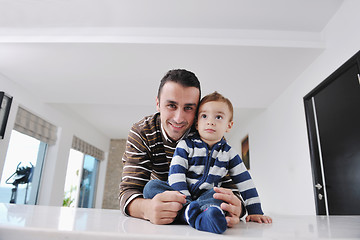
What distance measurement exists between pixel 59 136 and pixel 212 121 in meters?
4.68

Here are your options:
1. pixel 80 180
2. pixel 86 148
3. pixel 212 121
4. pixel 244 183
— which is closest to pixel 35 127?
pixel 86 148

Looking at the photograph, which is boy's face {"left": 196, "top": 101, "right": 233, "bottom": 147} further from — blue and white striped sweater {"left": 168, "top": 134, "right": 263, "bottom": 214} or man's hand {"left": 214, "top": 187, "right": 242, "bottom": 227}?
man's hand {"left": 214, "top": 187, "right": 242, "bottom": 227}

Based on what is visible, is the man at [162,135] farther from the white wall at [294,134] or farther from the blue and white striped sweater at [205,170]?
the white wall at [294,134]

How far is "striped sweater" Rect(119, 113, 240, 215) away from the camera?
96 cm

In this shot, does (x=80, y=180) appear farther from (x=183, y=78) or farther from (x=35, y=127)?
(x=183, y=78)

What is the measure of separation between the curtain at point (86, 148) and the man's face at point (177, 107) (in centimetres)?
501

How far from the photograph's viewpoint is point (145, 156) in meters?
1.04

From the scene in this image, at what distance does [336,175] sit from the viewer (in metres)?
2.31

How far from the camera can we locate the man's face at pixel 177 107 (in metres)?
0.98

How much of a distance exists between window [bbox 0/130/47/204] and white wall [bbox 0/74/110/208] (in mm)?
139

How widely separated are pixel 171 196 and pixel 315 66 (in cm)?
268

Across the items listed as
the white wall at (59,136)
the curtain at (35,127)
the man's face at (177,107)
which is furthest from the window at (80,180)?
the man's face at (177,107)

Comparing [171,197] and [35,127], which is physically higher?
[35,127]

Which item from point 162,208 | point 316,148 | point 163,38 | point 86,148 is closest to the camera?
point 162,208
